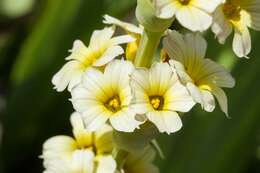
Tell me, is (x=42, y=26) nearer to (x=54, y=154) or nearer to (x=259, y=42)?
(x=259, y=42)

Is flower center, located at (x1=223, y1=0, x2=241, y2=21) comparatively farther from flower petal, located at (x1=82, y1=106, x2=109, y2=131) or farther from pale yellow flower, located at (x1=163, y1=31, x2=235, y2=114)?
flower petal, located at (x1=82, y1=106, x2=109, y2=131)

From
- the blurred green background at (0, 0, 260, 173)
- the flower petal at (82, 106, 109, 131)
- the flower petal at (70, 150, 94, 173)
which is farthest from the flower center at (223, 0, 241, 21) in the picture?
the blurred green background at (0, 0, 260, 173)

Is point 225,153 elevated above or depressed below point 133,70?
below

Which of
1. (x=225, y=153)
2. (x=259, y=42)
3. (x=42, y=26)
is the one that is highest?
(x=42, y=26)

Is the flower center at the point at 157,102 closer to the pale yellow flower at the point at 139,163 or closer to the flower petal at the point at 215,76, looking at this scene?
the flower petal at the point at 215,76

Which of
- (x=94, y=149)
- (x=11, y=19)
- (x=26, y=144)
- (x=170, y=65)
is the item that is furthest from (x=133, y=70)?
(x=11, y=19)

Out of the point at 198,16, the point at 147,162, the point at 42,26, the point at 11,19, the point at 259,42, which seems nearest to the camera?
the point at 198,16

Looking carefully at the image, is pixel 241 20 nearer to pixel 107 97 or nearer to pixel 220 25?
pixel 220 25
